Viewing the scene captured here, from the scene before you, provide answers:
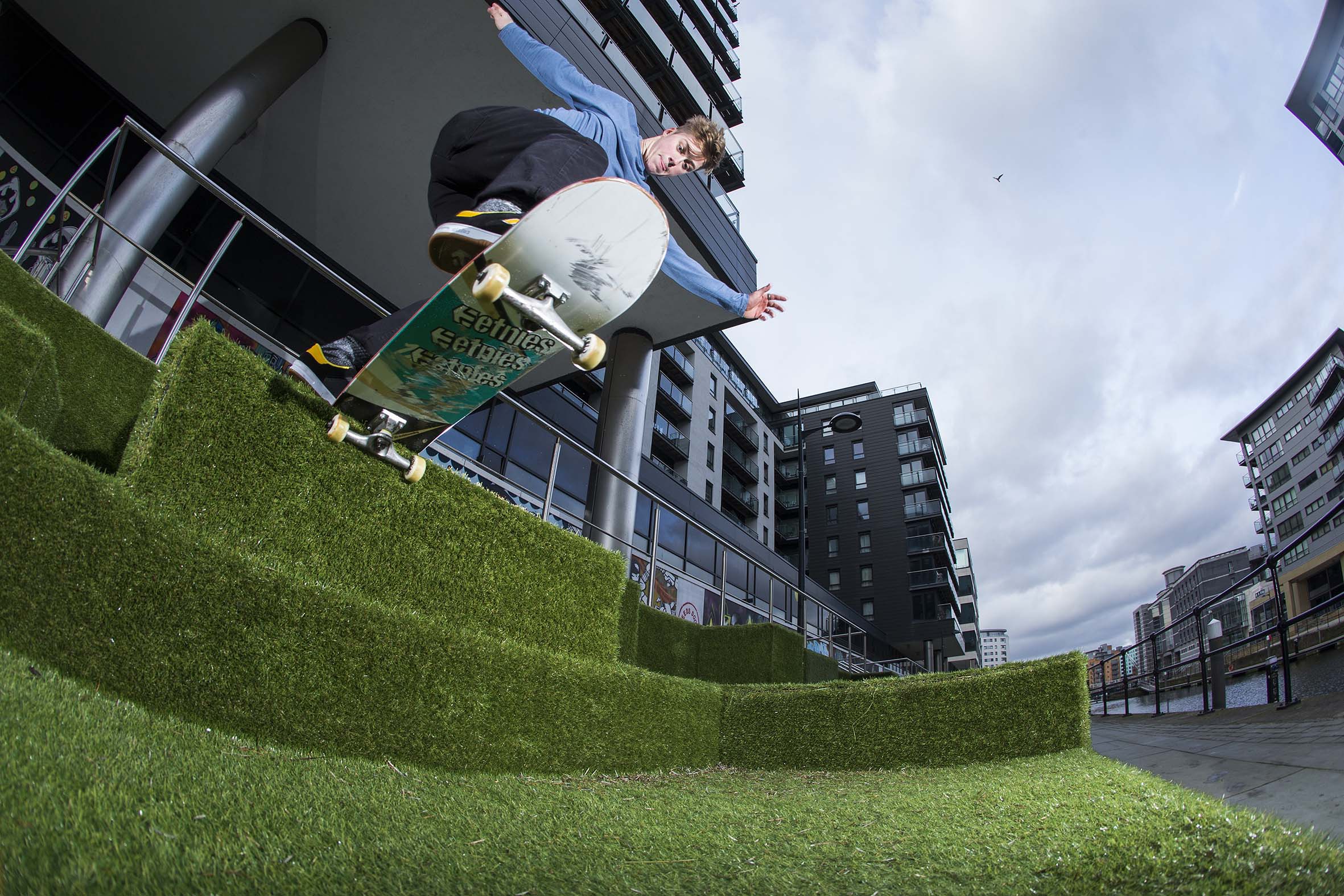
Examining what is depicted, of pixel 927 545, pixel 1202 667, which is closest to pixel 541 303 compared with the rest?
pixel 1202 667

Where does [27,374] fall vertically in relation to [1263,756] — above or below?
above

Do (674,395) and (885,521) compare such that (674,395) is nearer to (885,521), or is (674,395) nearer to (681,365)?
(681,365)

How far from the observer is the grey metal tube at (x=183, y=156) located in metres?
6.07

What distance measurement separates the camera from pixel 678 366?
3747 cm

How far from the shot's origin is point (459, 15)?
7.77 meters

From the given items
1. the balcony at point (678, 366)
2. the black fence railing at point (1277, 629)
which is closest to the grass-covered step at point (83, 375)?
the black fence railing at point (1277, 629)

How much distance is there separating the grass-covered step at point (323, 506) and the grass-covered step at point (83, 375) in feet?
4.18

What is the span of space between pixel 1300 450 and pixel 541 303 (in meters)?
94.4

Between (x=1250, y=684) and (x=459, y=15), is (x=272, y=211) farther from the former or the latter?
(x=1250, y=684)

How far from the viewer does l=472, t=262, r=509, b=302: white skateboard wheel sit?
2.48 m

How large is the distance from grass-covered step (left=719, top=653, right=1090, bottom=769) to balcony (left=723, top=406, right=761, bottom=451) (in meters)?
38.4

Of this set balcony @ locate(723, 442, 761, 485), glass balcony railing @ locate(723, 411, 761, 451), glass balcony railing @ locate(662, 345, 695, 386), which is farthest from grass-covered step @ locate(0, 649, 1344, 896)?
glass balcony railing @ locate(723, 411, 761, 451)

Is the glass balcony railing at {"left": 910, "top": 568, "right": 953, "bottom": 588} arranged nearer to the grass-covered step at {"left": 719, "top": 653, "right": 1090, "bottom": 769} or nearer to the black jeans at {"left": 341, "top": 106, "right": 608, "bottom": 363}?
the grass-covered step at {"left": 719, "top": 653, "right": 1090, "bottom": 769}

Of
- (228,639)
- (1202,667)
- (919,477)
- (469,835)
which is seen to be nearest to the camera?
(469,835)
